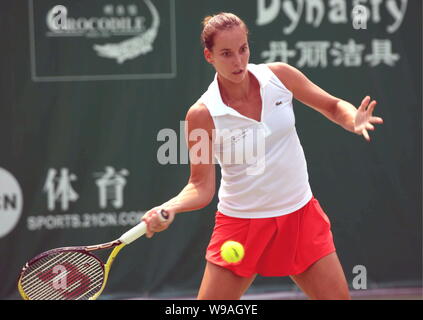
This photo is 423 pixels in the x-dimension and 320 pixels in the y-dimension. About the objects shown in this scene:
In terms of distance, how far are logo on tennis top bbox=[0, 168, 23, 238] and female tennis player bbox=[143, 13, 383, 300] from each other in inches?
79.1

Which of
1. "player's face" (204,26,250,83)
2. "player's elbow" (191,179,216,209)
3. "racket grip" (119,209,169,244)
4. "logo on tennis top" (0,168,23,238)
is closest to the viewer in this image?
"racket grip" (119,209,169,244)

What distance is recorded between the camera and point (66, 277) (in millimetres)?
3156

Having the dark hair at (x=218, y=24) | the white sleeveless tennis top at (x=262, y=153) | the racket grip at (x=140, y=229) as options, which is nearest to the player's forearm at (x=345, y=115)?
the white sleeveless tennis top at (x=262, y=153)

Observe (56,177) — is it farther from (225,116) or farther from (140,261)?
(225,116)

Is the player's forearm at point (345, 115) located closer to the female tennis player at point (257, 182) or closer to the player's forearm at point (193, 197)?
the female tennis player at point (257, 182)

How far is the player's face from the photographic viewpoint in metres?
2.89

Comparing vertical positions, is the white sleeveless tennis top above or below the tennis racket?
above

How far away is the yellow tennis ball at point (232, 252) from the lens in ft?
9.42

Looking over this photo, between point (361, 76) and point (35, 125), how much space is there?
2158 mm

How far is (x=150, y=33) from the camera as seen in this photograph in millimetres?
4699

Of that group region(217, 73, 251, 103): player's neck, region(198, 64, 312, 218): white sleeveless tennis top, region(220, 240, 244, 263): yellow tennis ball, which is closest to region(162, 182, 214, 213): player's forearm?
region(198, 64, 312, 218): white sleeveless tennis top

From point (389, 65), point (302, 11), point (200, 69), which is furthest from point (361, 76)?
point (200, 69)

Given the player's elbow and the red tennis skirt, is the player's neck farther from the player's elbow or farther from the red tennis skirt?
the red tennis skirt

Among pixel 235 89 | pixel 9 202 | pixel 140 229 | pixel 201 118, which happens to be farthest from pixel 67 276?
pixel 9 202
